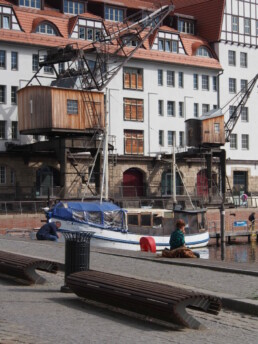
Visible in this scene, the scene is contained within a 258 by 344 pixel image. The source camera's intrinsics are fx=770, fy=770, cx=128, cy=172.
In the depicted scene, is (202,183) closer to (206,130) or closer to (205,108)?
(206,130)

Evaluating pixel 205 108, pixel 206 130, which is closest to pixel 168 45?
pixel 205 108

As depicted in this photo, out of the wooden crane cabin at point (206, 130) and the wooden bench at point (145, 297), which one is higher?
the wooden crane cabin at point (206, 130)

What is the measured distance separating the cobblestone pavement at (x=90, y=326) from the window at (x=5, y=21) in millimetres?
47294

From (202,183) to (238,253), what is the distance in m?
21.4

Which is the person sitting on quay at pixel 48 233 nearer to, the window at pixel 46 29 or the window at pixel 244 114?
the window at pixel 46 29

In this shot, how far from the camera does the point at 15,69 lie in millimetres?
60219

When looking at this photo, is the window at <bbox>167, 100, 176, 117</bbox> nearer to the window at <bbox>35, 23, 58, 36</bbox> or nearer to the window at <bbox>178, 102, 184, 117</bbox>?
the window at <bbox>178, 102, 184, 117</bbox>

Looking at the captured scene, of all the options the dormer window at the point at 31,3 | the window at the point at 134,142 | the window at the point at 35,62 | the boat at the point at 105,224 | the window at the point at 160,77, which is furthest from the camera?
the window at the point at 160,77

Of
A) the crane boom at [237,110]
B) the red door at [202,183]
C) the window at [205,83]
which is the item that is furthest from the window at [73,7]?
the red door at [202,183]

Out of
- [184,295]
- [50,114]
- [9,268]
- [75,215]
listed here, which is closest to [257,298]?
[184,295]

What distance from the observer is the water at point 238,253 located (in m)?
44.9

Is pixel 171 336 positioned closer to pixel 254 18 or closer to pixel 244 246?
pixel 244 246

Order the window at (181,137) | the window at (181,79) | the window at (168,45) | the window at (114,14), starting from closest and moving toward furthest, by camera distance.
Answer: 1. the window at (114,14)
2. the window at (168,45)
3. the window at (181,137)
4. the window at (181,79)

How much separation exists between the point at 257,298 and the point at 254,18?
64359 mm
